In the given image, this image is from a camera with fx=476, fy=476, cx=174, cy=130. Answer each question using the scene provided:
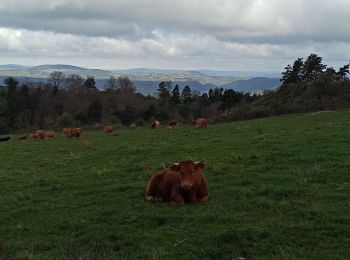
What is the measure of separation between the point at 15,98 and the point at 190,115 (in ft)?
127

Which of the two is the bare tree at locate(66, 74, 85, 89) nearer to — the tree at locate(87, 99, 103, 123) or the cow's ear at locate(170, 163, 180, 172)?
the tree at locate(87, 99, 103, 123)

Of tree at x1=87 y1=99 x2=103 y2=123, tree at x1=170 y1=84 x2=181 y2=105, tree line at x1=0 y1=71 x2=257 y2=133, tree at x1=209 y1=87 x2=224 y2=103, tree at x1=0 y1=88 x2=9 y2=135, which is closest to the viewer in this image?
tree at x1=0 y1=88 x2=9 y2=135

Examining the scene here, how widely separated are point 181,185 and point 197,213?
3.34 feet

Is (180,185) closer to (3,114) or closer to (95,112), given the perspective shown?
(95,112)

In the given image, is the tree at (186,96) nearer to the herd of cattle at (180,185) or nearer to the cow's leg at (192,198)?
the herd of cattle at (180,185)

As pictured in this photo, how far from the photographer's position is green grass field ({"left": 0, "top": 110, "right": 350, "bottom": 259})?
7789 mm

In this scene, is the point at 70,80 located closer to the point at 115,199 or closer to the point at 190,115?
the point at 190,115

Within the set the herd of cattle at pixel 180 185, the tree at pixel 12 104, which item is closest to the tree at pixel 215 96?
the tree at pixel 12 104

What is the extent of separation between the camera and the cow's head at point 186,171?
1071 cm

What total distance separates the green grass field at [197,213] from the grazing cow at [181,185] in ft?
1.20

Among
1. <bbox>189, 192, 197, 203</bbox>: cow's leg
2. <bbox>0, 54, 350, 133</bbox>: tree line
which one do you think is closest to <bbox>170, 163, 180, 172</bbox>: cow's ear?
<bbox>189, 192, 197, 203</bbox>: cow's leg

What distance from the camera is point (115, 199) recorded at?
40.3 ft

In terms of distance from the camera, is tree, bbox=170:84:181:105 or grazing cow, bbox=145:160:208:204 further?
tree, bbox=170:84:181:105

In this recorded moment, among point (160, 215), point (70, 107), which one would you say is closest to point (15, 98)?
point (70, 107)
